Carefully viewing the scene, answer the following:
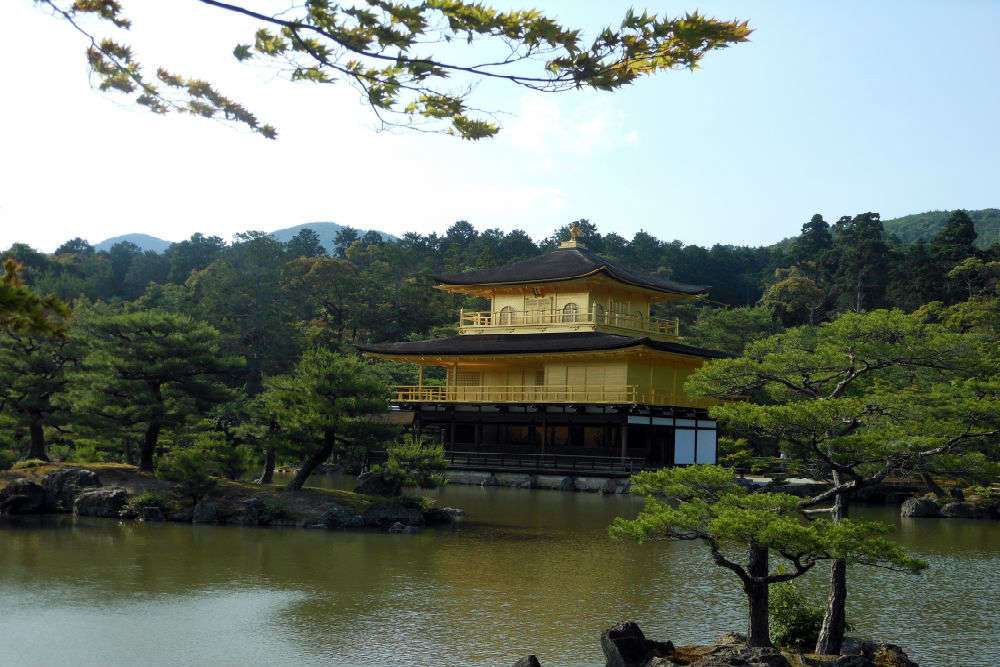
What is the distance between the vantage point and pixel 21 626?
10.0 metres

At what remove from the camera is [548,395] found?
111ft

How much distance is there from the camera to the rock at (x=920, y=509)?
24.6 m

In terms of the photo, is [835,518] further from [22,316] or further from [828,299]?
[828,299]

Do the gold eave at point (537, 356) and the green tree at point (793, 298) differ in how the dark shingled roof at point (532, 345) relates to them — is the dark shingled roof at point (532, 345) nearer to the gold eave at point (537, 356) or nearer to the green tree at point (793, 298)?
the gold eave at point (537, 356)

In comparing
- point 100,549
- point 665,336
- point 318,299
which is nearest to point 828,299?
point 665,336

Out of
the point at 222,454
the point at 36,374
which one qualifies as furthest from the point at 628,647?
the point at 36,374

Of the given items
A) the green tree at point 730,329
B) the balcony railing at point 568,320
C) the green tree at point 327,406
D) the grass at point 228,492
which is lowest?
the grass at point 228,492

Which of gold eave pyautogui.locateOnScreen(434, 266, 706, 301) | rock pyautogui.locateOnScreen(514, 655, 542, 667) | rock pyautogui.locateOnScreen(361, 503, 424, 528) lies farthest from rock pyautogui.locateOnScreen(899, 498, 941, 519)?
rock pyautogui.locateOnScreen(514, 655, 542, 667)

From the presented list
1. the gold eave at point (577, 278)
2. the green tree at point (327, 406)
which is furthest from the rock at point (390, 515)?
the gold eave at point (577, 278)

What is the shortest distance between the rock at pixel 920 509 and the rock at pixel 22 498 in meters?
21.9

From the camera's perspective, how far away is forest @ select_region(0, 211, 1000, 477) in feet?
71.9

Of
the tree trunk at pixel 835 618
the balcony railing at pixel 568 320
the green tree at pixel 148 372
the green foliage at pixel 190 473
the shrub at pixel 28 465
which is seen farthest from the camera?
the balcony railing at pixel 568 320

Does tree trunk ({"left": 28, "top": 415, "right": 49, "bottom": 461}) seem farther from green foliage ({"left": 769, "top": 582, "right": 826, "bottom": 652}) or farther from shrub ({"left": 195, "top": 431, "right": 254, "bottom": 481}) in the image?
green foliage ({"left": 769, "top": 582, "right": 826, "bottom": 652})

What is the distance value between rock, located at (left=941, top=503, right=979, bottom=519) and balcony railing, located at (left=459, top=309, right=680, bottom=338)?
573 inches
